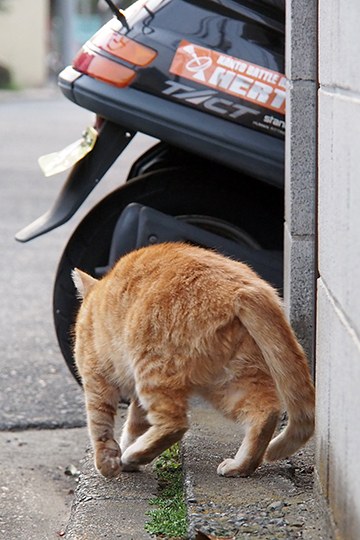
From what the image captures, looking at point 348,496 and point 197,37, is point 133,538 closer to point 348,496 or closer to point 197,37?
point 348,496

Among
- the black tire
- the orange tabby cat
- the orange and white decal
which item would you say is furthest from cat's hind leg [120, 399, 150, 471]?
the orange and white decal

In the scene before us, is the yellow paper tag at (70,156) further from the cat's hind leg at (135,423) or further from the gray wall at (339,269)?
the gray wall at (339,269)

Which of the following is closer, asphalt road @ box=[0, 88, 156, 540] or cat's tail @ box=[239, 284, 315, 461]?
cat's tail @ box=[239, 284, 315, 461]

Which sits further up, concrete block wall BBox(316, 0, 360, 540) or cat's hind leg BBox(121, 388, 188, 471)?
concrete block wall BBox(316, 0, 360, 540)

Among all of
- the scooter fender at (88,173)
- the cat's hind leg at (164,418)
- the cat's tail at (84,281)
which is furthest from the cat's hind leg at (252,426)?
the scooter fender at (88,173)

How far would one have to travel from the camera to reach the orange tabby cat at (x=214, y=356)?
3.56m

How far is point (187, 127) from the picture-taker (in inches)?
189

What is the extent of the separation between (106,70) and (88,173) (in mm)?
466

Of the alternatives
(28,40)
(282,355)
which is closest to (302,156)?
(282,355)

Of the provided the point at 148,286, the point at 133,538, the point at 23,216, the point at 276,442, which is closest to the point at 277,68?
the point at 148,286

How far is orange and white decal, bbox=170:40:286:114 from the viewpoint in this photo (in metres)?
4.82

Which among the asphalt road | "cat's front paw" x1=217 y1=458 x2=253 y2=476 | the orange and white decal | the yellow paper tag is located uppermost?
the orange and white decal

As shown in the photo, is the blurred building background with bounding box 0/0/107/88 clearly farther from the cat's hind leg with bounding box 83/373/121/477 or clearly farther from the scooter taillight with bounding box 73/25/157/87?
the cat's hind leg with bounding box 83/373/121/477

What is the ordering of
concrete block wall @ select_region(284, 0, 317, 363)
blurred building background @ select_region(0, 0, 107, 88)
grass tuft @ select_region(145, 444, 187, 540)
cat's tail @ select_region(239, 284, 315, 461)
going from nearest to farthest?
grass tuft @ select_region(145, 444, 187, 540) → cat's tail @ select_region(239, 284, 315, 461) → concrete block wall @ select_region(284, 0, 317, 363) → blurred building background @ select_region(0, 0, 107, 88)
